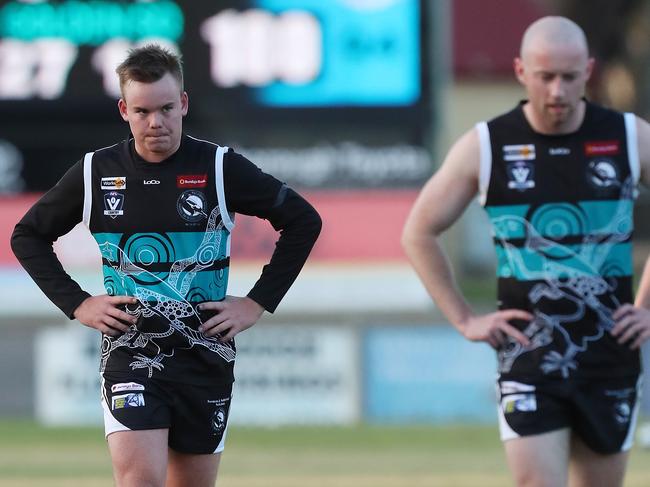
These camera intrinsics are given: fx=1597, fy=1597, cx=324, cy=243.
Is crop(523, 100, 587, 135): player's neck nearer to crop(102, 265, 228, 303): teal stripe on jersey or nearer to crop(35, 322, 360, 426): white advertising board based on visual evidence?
crop(102, 265, 228, 303): teal stripe on jersey

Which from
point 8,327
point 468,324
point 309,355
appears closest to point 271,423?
point 309,355

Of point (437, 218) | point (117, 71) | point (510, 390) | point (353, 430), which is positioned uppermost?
point (117, 71)

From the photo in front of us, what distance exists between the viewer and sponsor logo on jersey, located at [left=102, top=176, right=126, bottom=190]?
5840mm

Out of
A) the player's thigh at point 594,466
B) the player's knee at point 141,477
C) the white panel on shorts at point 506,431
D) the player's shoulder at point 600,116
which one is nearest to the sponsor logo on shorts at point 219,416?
the player's knee at point 141,477

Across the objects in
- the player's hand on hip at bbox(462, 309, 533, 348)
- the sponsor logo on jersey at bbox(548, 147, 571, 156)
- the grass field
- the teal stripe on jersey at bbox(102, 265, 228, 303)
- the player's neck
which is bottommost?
the grass field

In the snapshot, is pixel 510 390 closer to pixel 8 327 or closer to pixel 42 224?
pixel 42 224

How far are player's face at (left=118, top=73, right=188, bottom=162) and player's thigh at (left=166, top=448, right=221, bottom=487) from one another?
114cm

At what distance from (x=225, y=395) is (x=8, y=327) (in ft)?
30.7

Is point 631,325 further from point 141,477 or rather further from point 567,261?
point 141,477

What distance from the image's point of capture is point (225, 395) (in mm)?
5977

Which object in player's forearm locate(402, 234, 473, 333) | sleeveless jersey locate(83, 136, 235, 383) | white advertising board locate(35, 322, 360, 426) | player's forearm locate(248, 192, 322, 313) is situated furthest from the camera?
white advertising board locate(35, 322, 360, 426)

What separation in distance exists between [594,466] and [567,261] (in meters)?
0.78

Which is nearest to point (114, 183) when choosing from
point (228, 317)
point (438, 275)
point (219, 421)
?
point (228, 317)

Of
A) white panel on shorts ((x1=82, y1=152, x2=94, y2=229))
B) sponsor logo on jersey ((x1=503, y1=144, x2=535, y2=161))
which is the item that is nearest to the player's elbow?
white panel on shorts ((x1=82, y1=152, x2=94, y2=229))
